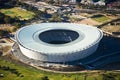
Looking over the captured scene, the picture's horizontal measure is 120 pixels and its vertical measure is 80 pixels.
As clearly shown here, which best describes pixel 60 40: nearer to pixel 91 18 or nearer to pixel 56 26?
pixel 56 26

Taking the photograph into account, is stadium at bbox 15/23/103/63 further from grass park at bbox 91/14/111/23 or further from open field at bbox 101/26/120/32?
grass park at bbox 91/14/111/23

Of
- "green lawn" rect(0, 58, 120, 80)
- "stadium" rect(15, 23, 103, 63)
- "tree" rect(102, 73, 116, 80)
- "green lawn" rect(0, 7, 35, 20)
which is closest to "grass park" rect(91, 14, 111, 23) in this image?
"stadium" rect(15, 23, 103, 63)

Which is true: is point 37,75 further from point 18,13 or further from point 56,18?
point 18,13

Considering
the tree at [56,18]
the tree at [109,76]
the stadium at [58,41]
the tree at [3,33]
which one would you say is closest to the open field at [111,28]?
the stadium at [58,41]

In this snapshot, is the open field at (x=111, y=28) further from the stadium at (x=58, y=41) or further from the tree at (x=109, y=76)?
the tree at (x=109, y=76)

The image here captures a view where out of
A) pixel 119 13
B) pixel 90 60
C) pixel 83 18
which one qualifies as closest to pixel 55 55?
pixel 90 60
